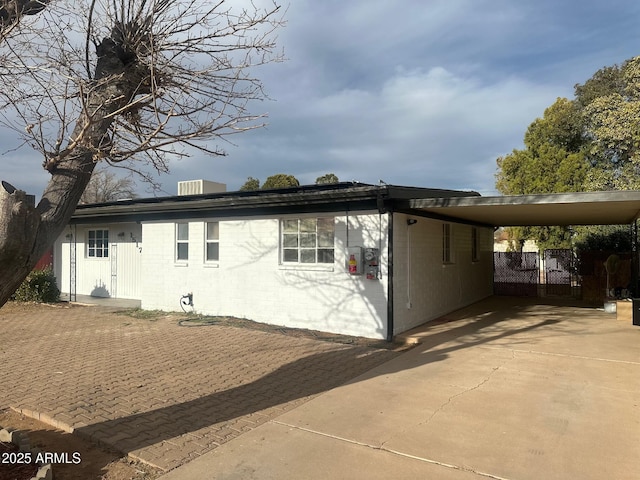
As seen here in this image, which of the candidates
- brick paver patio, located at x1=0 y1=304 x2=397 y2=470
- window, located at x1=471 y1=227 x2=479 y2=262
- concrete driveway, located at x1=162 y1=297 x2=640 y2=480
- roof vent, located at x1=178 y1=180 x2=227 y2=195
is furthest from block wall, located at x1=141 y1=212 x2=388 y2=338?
window, located at x1=471 y1=227 x2=479 y2=262

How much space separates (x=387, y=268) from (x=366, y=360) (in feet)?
6.91

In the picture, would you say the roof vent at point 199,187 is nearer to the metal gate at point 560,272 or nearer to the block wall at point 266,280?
the block wall at point 266,280

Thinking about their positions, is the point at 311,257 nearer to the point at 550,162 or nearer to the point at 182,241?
the point at 182,241

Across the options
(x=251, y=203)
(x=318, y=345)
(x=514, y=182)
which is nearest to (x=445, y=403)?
(x=318, y=345)

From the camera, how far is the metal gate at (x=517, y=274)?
1775 cm

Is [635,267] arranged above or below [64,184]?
below

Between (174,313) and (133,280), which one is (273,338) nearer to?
(174,313)

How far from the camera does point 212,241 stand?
11.2 meters

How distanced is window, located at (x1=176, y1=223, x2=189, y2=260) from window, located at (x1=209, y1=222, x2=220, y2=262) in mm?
698

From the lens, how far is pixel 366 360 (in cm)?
727

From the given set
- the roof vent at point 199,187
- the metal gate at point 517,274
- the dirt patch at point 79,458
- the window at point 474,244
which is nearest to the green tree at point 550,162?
the metal gate at point 517,274

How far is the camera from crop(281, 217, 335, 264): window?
9.52m

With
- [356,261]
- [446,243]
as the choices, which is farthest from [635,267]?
[356,261]

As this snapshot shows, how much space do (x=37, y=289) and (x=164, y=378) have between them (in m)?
10.1
